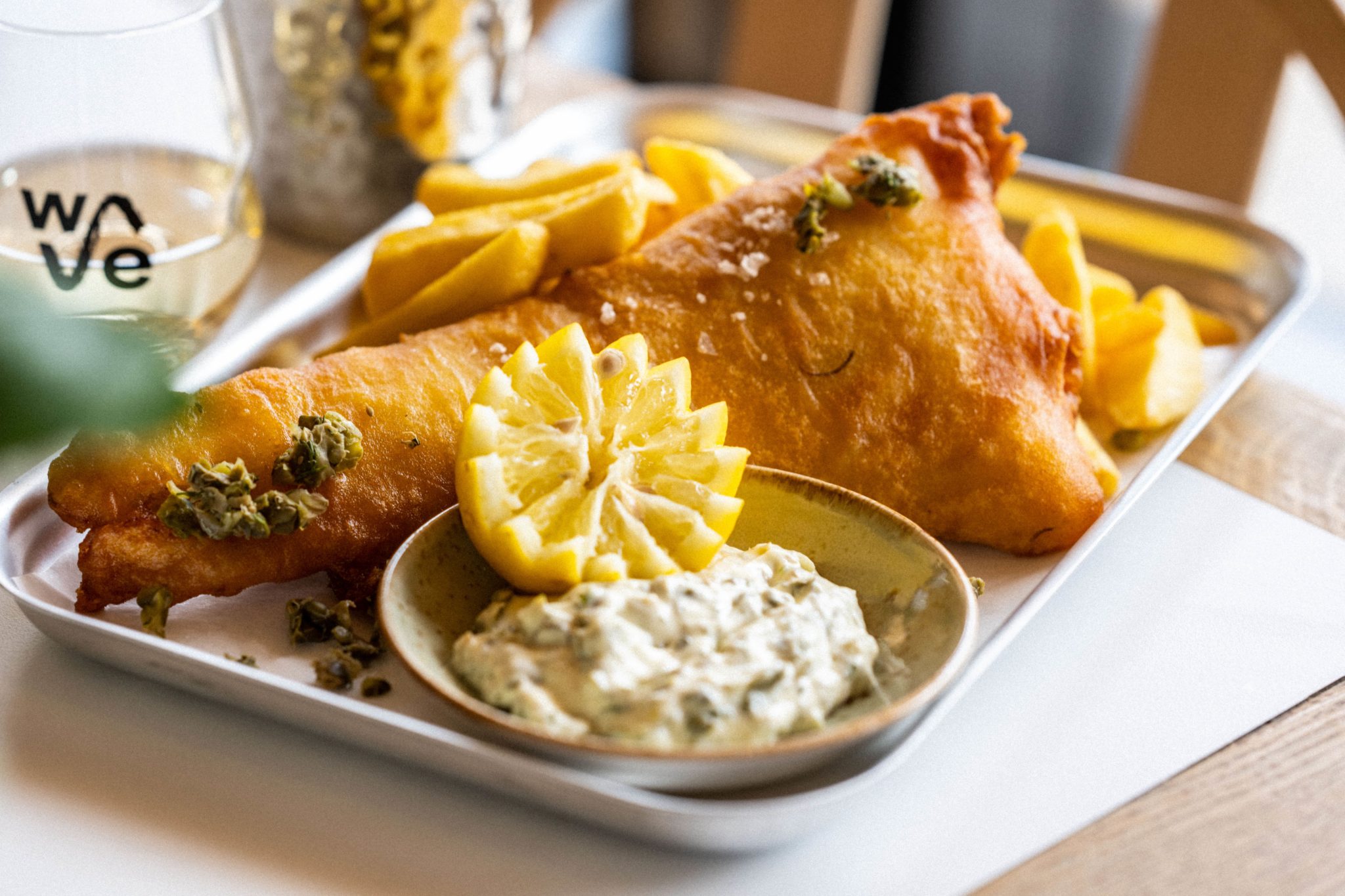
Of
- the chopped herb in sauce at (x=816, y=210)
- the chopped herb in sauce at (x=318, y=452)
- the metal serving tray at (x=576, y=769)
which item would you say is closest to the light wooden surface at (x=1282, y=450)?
the metal serving tray at (x=576, y=769)

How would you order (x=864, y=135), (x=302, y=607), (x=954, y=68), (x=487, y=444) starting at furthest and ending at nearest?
1. (x=954, y=68)
2. (x=864, y=135)
3. (x=302, y=607)
4. (x=487, y=444)

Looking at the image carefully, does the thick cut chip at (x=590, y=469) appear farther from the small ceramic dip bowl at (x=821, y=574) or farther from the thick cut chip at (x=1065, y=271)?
the thick cut chip at (x=1065, y=271)

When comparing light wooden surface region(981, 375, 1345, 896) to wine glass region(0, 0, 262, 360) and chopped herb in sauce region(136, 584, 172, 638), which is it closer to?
chopped herb in sauce region(136, 584, 172, 638)

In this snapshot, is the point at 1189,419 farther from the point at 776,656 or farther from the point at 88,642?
the point at 88,642

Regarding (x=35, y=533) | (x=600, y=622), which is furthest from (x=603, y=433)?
(x=35, y=533)

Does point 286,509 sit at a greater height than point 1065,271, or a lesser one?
lesser

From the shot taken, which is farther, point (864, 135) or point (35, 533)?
point (864, 135)

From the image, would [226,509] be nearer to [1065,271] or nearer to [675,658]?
[675,658]

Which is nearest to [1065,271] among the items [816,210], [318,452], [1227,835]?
[816,210]
